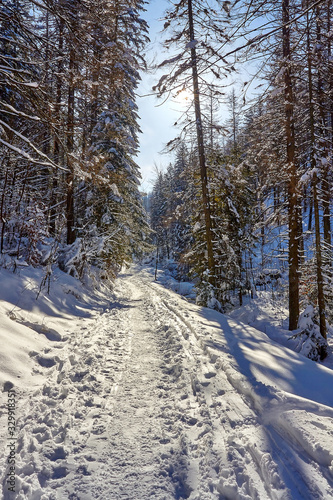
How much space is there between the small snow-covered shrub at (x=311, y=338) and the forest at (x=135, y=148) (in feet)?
0.14

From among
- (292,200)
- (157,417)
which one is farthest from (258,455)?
(292,200)

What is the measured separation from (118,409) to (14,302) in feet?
12.4

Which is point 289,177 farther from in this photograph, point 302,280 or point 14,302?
point 14,302

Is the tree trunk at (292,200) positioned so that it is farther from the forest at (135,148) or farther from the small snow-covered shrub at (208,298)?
the small snow-covered shrub at (208,298)

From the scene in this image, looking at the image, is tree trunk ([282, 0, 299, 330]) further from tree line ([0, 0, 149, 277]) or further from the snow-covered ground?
tree line ([0, 0, 149, 277])

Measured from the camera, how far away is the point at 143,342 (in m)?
5.87

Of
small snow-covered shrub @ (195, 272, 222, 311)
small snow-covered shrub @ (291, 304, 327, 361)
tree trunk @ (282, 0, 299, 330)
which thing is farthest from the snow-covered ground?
small snow-covered shrub @ (195, 272, 222, 311)

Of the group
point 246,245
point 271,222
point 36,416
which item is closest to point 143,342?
point 36,416

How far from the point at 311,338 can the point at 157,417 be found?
6545mm

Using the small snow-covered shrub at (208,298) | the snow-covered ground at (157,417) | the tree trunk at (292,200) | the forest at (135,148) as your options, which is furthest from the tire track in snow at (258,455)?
the small snow-covered shrub at (208,298)

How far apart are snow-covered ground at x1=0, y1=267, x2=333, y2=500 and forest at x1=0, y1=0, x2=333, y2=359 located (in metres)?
2.81

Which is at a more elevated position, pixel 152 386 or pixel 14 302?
pixel 14 302

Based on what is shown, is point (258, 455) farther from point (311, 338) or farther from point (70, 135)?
point (311, 338)

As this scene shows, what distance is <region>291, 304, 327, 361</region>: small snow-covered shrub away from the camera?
25.1 ft
